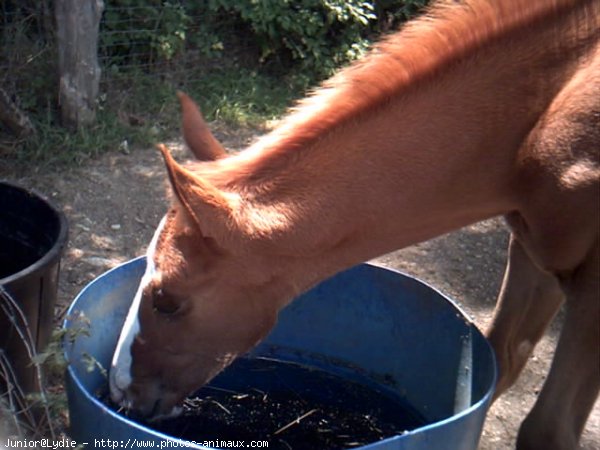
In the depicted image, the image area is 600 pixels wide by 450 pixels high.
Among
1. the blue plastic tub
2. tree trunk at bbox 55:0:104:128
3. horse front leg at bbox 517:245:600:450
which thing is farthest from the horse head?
tree trunk at bbox 55:0:104:128

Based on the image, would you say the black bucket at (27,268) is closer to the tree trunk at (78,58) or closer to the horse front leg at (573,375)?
the horse front leg at (573,375)

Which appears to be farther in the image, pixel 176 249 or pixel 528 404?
pixel 528 404

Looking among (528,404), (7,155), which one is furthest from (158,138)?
(528,404)

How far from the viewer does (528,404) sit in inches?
156

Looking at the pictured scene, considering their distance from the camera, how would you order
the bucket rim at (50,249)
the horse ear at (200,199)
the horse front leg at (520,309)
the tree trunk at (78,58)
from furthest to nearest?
the tree trunk at (78,58)
the horse front leg at (520,309)
the bucket rim at (50,249)
the horse ear at (200,199)

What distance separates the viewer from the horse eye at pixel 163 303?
270cm

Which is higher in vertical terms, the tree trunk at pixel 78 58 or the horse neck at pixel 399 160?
the horse neck at pixel 399 160

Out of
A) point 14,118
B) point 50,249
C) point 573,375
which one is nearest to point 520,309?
point 573,375

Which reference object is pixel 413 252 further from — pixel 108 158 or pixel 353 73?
pixel 353 73

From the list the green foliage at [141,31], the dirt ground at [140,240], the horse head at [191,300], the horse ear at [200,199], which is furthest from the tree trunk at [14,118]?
the horse ear at [200,199]

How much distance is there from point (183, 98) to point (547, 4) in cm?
118

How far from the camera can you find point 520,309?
3.49m

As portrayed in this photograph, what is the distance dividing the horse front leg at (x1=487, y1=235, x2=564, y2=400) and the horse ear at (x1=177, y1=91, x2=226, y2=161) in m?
1.20

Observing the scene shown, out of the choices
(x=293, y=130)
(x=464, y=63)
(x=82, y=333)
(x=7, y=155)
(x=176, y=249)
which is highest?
(x=464, y=63)
